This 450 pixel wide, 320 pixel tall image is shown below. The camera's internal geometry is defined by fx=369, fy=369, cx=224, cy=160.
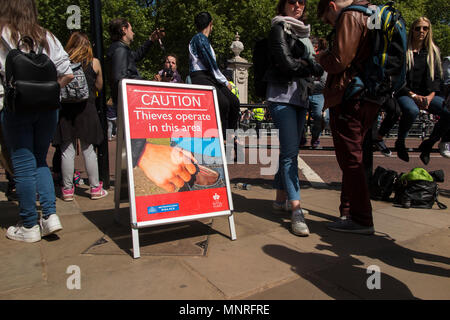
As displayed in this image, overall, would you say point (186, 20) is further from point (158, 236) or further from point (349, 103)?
point (158, 236)

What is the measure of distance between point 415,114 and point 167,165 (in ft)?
11.4

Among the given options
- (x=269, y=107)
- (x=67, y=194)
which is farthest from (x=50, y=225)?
(x=269, y=107)

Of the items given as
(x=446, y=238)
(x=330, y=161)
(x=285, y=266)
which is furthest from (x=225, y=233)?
(x=330, y=161)

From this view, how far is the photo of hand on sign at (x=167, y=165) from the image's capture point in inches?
112

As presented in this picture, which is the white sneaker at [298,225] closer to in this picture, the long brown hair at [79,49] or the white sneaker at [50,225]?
the white sneaker at [50,225]

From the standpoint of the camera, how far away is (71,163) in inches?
164

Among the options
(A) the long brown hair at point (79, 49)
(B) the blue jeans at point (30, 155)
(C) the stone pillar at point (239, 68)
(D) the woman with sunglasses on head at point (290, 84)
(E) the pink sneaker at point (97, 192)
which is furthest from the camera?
(C) the stone pillar at point (239, 68)

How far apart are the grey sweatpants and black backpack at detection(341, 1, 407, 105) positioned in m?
2.87

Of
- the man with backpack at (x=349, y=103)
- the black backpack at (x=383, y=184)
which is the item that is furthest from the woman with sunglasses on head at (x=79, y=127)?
the black backpack at (x=383, y=184)

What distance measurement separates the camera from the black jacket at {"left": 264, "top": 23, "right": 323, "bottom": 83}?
3.14 meters

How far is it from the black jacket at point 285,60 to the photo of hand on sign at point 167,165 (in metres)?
1.10

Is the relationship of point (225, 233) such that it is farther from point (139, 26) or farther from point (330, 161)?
point (139, 26)

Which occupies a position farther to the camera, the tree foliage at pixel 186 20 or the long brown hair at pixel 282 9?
the tree foliage at pixel 186 20
